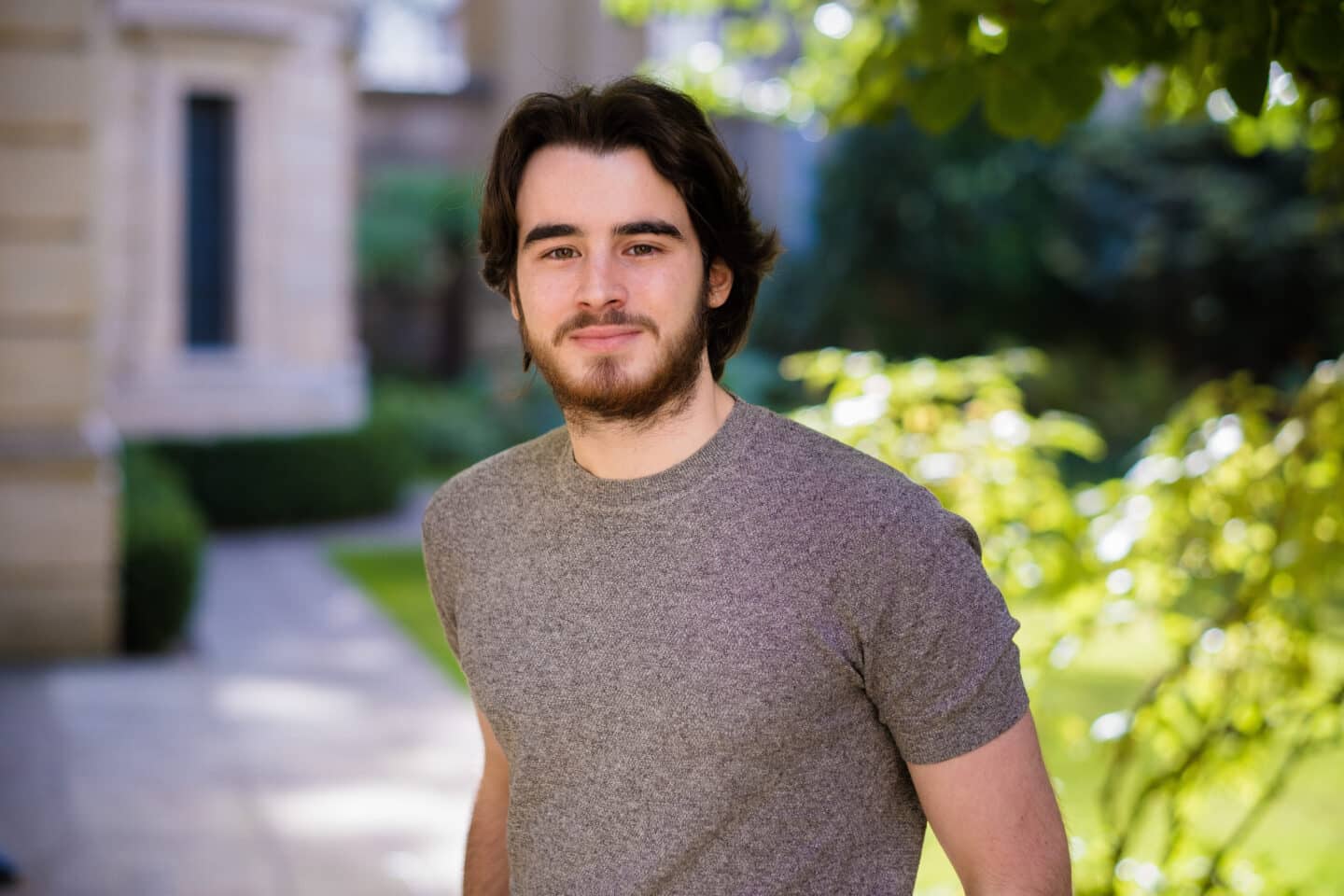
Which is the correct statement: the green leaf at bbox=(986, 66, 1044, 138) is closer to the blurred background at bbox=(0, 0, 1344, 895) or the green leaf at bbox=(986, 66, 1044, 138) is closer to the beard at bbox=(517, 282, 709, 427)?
the blurred background at bbox=(0, 0, 1344, 895)

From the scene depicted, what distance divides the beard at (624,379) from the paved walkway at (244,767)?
140 inches

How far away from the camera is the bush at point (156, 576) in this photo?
8.73 meters

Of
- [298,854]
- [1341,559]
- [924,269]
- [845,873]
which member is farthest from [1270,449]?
[924,269]

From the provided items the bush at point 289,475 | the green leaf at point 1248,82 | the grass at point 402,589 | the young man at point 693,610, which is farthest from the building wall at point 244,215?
the green leaf at point 1248,82

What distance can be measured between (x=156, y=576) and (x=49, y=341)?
60.6 inches

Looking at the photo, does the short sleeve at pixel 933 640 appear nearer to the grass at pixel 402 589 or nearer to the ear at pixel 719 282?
the ear at pixel 719 282

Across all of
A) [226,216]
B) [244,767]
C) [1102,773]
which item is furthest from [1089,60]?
[226,216]

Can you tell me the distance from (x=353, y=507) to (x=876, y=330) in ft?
30.5

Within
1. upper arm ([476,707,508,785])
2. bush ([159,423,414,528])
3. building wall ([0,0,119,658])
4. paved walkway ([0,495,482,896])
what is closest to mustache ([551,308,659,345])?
upper arm ([476,707,508,785])

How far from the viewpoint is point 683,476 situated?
1.96 m

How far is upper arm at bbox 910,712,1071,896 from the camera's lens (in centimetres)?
174

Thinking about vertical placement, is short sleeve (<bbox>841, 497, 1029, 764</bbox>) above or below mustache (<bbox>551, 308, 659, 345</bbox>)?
below

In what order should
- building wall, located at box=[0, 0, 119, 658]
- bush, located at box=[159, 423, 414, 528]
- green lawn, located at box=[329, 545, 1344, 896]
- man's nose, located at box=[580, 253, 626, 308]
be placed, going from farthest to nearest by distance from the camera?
1. bush, located at box=[159, 423, 414, 528]
2. building wall, located at box=[0, 0, 119, 658]
3. green lawn, located at box=[329, 545, 1344, 896]
4. man's nose, located at box=[580, 253, 626, 308]

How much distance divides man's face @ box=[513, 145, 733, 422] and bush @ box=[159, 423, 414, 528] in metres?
12.9
